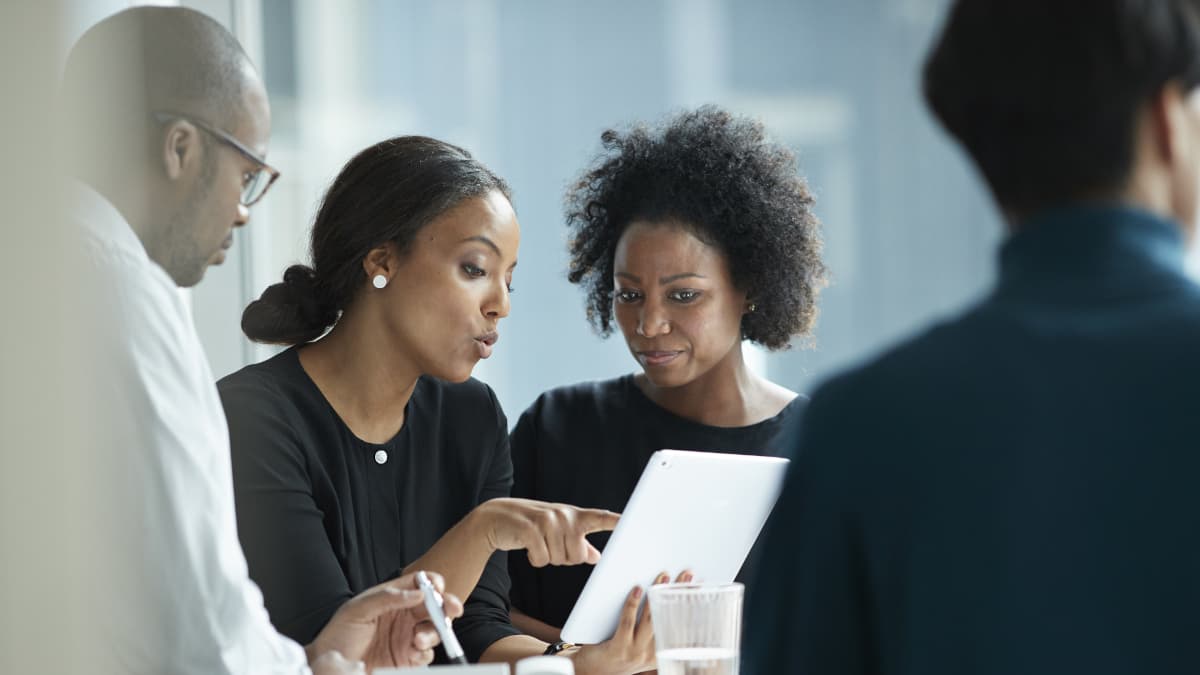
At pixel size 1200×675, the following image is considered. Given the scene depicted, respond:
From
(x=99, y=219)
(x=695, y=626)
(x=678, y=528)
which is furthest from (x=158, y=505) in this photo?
(x=678, y=528)

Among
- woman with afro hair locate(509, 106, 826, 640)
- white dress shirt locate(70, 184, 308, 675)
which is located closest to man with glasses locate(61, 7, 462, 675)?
white dress shirt locate(70, 184, 308, 675)

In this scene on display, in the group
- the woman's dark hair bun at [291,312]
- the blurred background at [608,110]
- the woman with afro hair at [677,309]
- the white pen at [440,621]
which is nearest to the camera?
the white pen at [440,621]

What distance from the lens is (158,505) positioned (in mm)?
1093

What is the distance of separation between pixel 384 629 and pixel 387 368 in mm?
526

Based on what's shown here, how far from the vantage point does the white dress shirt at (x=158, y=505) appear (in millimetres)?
1093

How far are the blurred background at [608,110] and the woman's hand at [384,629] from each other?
1.49 meters

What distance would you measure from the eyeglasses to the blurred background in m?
1.45

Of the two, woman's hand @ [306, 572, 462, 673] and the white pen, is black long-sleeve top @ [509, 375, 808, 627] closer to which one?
woman's hand @ [306, 572, 462, 673]

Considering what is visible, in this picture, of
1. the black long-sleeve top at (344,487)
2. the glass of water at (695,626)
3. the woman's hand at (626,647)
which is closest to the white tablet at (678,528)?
the woman's hand at (626,647)

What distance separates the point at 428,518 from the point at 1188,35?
1.39 m

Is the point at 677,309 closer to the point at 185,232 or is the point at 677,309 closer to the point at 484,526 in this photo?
the point at 484,526

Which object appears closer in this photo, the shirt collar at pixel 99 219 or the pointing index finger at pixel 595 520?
the shirt collar at pixel 99 219

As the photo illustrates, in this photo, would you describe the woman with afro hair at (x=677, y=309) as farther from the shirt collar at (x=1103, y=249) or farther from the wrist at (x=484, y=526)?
the shirt collar at (x=1103, y=249)

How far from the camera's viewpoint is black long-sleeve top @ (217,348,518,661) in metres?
1.60
